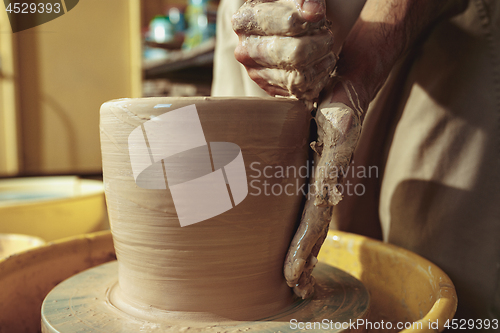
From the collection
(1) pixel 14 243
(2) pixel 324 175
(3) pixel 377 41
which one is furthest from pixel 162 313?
(1) pixel 14 243

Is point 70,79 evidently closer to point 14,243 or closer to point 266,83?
point 14,243

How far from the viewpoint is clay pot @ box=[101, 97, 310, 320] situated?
529 millimetres

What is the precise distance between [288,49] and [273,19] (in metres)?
0.05

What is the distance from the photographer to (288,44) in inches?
20.4

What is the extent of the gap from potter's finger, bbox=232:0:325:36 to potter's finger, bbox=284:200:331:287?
0.26 metres

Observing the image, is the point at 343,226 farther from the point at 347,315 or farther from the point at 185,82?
the point at 185,82

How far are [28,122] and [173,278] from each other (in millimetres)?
3954

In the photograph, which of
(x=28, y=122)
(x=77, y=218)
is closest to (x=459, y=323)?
(x=77, y=218)

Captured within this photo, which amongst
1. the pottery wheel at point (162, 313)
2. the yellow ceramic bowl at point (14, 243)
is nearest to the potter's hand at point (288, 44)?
the pottery wheel at point (162, 313)

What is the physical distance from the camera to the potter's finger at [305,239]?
583 mm

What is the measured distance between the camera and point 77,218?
1328 mm

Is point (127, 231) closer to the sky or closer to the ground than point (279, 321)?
closer to the sky

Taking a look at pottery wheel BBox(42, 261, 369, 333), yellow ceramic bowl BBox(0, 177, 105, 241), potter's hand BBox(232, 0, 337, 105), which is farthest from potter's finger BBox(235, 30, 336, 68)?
yellow ceramic bowl BBox(0, 177, 105, 241)

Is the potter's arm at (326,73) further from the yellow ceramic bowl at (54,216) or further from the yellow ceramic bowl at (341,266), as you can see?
the yellow ceramic bowl at (54,216)
